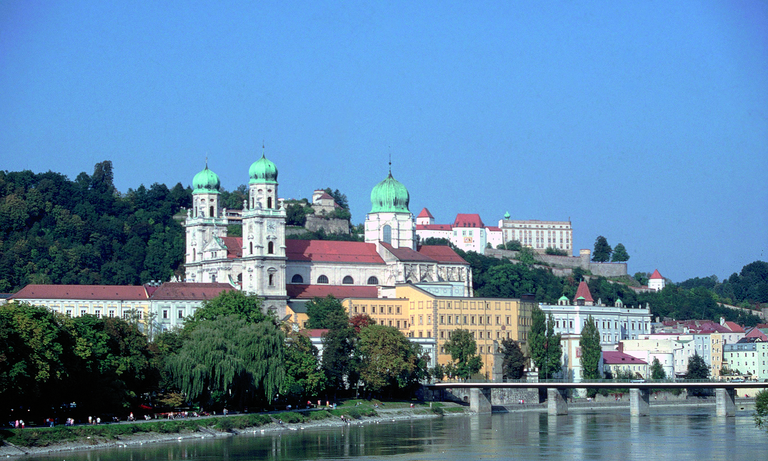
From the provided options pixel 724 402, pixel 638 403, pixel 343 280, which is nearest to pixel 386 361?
pixel 638 403

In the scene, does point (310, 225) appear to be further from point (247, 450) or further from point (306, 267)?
point (247, 450)

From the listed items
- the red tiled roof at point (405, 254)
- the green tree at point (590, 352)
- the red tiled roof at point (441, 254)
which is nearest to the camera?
the green tree at point (590, 352)

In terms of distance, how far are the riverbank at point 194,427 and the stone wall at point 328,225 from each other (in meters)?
86.8

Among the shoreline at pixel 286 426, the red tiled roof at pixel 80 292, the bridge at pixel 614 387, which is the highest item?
the red tiled roof at pixel 80 292

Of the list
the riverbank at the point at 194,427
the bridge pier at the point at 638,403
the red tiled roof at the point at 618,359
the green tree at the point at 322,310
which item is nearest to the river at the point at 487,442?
the riverbank at the point at 194,427

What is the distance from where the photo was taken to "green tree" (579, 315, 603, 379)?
387 ft

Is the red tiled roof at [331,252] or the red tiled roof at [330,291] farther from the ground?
the red tiled roof at [331,252]

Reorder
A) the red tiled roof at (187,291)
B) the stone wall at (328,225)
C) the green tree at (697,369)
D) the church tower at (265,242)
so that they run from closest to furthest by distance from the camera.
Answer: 1. the red tiled roof at (187,291)
2. the church tower at (265,242)
3. the green tree at (697,369)
4. the stone wall at (328,225)

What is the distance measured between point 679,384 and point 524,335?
25.9 meters

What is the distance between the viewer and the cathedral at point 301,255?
11862 centimetres

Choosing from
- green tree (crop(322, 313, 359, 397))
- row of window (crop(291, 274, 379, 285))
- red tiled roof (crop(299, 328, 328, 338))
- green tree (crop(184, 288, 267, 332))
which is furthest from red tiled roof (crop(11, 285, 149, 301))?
green tree (crop(322, 313, 359, 397))

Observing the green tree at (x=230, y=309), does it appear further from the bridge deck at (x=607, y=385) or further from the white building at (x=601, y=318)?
the white building at (x=601, y=318)

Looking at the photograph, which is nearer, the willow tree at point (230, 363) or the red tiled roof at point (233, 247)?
the willow tree at point (230, 363)

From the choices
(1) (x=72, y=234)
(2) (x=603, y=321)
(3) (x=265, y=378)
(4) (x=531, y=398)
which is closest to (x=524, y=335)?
(4) (x=531, y=398)
